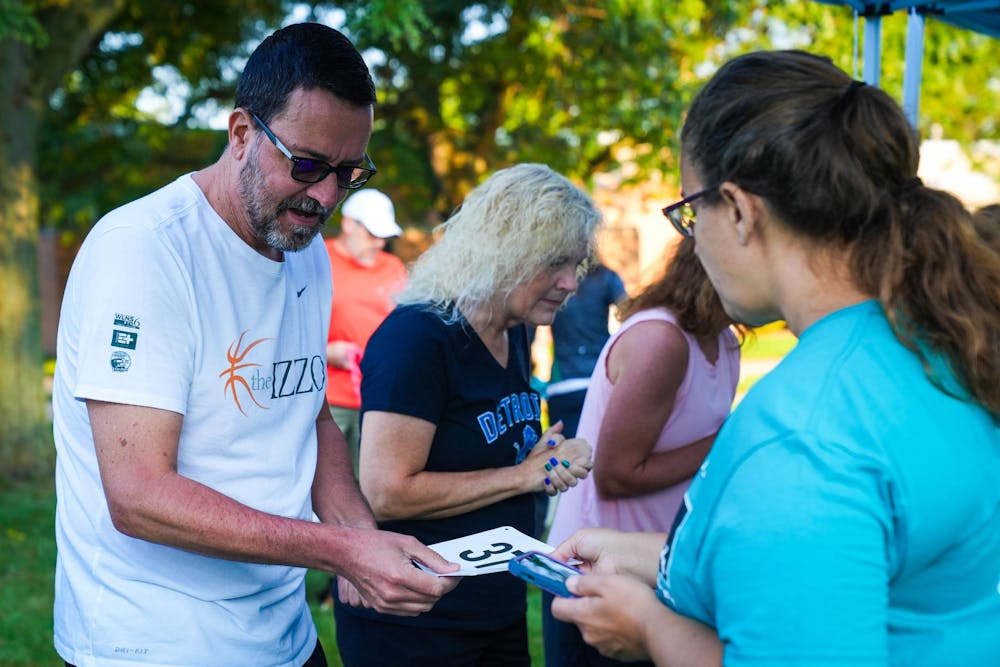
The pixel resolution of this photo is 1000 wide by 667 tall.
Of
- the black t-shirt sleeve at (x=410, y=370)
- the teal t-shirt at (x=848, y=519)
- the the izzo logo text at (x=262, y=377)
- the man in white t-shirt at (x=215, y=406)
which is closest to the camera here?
the teal t-shirt at (x=848, y=519)

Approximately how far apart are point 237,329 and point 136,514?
439mm

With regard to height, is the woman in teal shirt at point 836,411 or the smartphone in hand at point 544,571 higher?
the woman in teal shirt at point 836,411

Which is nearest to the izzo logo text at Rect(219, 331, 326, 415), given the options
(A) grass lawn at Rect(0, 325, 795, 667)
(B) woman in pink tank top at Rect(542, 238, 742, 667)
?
(B) woman in pink tank top at Rect(542, 238, 742, 667)

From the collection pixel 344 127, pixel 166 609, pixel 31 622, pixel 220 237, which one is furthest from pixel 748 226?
pixel 31 622

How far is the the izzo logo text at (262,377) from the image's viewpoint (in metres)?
2.09

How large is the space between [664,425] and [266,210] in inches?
51.5

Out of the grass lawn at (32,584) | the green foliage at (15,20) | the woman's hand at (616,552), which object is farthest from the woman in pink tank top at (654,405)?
the green foliage at (15,20)

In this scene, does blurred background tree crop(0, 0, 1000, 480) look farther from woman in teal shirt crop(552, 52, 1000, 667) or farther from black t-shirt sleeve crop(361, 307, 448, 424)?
woman in teal shirt crop(552, 52, 1000, 667)

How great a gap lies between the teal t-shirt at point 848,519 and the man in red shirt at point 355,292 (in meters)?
4.60

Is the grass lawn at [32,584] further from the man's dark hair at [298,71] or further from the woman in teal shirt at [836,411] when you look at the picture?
the woman in teal shirt at [836,411]

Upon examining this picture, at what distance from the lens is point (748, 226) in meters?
1.43

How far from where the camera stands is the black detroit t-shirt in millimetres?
2695

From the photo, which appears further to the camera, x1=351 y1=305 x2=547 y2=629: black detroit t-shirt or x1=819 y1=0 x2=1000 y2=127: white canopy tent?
x1=819 y1=0 x2=1000 y2=127: white canopy tent

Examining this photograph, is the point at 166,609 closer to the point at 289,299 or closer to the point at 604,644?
the point at 289,299
